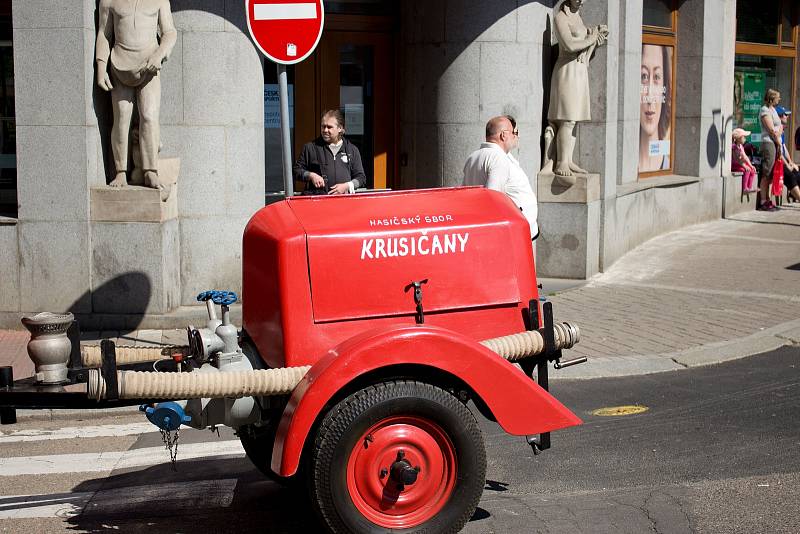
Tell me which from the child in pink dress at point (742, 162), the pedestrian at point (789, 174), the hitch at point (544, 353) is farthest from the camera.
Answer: the pedestrian at point (789, 174)

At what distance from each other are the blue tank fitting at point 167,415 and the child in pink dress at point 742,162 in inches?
588

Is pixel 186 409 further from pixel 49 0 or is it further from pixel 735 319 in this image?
pixel 735 319

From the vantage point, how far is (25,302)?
10031mm

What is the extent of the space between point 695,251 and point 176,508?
9953 mm

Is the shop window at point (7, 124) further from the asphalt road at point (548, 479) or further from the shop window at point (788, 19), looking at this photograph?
the shop window at point (788, 19)

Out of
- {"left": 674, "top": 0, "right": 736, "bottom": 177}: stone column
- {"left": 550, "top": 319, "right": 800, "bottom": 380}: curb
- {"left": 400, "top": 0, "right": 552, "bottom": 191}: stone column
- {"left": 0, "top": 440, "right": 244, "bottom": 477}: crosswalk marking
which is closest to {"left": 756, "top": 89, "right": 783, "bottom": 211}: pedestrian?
{"left": 674, "top": 0, "right": 736, "bottom": 177}: stone column

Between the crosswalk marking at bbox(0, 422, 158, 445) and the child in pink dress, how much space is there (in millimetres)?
13137

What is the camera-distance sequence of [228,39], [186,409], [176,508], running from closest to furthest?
[186,409] → [176,508] → [228,39]

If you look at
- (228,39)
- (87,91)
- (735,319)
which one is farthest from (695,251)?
(87,91)

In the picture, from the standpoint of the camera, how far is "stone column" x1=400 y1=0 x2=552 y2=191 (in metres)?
12.0

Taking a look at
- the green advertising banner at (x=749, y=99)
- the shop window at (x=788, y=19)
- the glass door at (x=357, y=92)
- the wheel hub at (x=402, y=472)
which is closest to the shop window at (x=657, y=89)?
the green advertising banner at (x=749, y=99)

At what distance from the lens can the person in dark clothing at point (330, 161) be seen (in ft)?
31.4

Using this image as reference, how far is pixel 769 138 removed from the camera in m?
18.7

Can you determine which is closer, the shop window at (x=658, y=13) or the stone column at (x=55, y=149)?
the stone column at (x=55, y=149)
